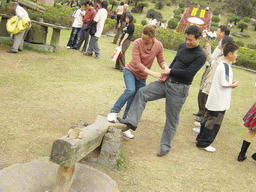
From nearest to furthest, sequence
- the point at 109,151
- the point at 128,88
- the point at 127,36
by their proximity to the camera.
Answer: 1. the point at 109,151
2. the point at 128,88
3. the point at 127,36

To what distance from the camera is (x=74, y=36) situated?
9.97 meters

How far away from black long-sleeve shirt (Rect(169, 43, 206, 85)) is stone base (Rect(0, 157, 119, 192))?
1.60 metres

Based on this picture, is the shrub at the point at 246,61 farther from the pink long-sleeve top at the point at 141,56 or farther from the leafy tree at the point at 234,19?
the leafy tree at the point at 234,19

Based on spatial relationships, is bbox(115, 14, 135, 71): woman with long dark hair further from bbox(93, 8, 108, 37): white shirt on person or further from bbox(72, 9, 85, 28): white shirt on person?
bbox(72, 9, 85, 28): white shirt on person

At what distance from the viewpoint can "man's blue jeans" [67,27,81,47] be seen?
9734mm

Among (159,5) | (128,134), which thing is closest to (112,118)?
(128,134)

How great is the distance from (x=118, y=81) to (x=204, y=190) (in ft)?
14.2

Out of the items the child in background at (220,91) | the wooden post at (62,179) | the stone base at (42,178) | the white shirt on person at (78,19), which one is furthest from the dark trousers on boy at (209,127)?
the white shirt on person at (78,19)

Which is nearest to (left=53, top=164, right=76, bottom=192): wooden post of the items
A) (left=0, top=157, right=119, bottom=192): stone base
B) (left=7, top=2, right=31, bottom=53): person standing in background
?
(left=0, top=157, right=119, bottom=192): stone base

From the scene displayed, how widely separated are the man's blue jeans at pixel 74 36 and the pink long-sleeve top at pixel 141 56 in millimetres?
6196

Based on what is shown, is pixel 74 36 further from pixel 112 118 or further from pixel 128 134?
pixel 112 118

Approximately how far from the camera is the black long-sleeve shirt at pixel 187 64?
3.68m

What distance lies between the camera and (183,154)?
421 cm

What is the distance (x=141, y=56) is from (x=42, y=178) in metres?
2.05
